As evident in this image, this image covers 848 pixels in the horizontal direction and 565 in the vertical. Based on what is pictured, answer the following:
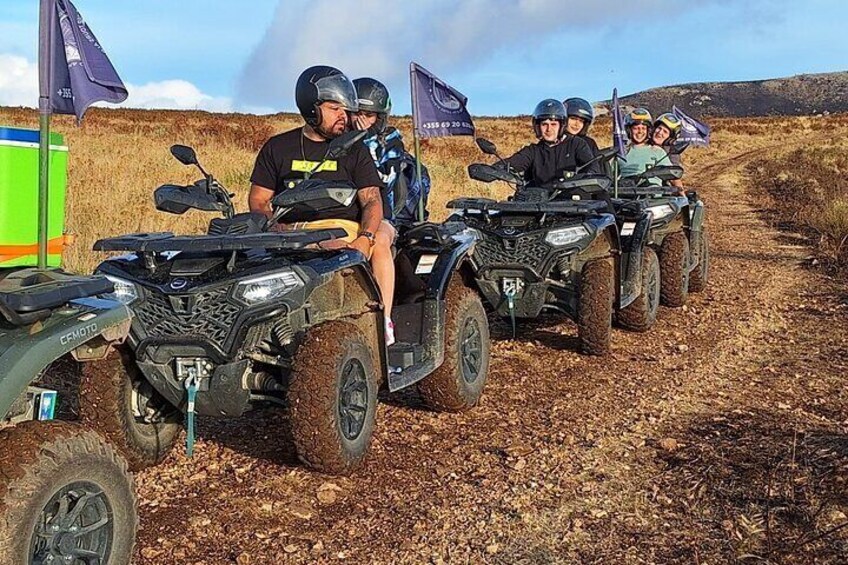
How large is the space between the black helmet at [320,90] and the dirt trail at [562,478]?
1780 millimetres

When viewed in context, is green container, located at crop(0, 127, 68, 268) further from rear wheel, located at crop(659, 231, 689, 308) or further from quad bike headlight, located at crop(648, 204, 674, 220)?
rear wheel, located at crop(659, 231, 689, 308)

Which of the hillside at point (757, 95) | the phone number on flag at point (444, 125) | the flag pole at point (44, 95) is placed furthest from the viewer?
the hillside at point (757, 95)

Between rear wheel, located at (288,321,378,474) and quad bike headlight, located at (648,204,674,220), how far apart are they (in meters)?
4.83

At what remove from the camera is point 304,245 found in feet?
13.9

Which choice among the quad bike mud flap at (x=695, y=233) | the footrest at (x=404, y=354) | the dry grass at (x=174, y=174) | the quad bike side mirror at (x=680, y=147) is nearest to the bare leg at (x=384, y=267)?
the footrest at (x=404, y=354)

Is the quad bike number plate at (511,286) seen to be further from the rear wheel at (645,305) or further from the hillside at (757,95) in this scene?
the hillside at (757,95)

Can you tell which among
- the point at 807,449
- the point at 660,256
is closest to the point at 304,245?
the point at 807,449

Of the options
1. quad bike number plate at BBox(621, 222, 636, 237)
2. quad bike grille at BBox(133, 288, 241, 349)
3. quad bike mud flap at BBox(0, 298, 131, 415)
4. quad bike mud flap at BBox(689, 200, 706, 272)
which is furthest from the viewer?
quad bike mud flap at BBox(689, 200, 706, 272)

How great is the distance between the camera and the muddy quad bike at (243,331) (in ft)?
13.6

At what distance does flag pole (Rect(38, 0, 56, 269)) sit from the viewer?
4.59m

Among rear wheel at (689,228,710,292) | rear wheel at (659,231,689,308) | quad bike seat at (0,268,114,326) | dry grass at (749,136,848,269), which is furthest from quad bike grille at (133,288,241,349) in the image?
dry grass at (749,136,848,269)

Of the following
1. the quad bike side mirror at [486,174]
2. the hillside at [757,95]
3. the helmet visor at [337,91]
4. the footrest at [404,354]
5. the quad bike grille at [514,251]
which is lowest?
the footrest at [404,354]

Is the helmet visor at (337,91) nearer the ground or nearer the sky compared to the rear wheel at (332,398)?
nearer the sky

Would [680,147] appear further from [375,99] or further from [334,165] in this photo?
[334,165]
